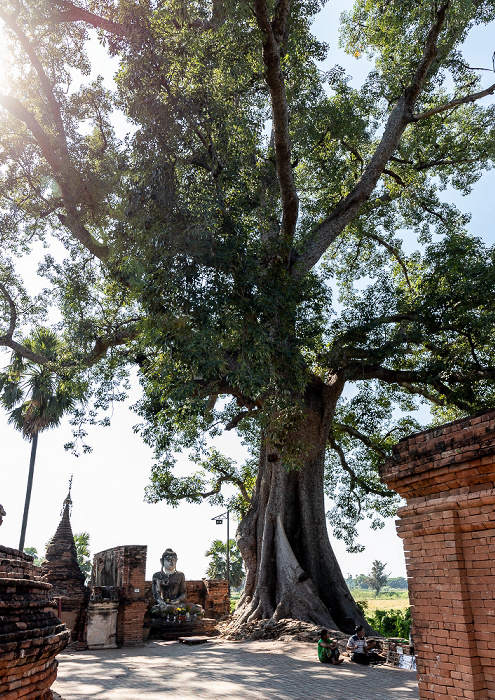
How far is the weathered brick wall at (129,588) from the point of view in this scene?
13.0 m

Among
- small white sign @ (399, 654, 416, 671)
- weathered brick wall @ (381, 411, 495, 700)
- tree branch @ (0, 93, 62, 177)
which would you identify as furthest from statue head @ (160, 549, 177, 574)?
weathered brick wall @ (381, 411, 495, 700)

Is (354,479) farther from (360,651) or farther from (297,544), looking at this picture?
(360,651)

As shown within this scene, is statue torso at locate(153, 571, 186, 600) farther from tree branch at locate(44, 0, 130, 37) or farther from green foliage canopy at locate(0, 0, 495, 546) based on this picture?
tree branch at locate(44, 0, 130, 37)

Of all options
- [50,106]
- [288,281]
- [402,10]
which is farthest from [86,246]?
[402,10]

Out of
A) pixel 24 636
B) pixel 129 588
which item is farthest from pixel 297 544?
pixel 24 636

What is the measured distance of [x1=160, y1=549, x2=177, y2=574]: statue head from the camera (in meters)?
16.3

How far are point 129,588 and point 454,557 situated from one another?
1089 cm

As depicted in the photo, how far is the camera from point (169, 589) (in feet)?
52.0

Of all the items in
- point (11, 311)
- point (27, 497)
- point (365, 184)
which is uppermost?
point (365, 184)

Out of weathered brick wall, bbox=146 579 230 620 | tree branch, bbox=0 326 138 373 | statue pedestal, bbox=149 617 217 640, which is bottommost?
statue pedestal, bbox=149 617 217 640

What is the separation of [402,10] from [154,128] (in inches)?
296

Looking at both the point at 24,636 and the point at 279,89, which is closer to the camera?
the point at 24,636

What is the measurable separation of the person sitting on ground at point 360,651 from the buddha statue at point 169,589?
7.09 meters

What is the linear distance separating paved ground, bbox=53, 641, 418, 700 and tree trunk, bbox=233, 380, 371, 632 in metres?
1.34
